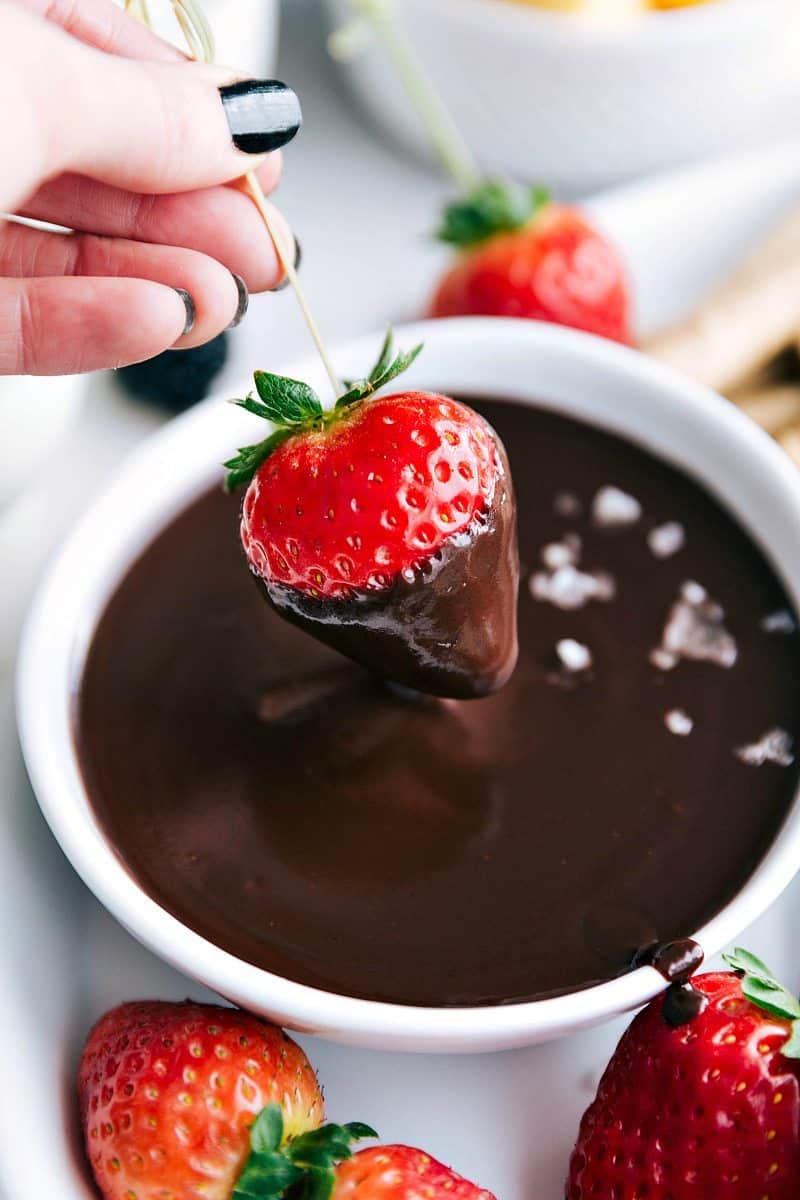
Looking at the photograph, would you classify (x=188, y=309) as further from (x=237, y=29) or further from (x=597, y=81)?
(x=597, y=81)

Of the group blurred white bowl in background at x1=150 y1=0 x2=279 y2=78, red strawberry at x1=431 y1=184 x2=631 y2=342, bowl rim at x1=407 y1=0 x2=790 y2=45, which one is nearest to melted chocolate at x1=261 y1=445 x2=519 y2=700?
red strawberry at x1=431 y1=184 x2=631 y2=342

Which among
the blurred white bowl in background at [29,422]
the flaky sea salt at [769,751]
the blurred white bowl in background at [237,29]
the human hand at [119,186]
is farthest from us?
the blurred white bowl in background at [237,29]

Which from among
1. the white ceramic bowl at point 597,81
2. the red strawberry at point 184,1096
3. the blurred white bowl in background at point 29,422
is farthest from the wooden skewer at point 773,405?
the red strawberry at point 184,1096

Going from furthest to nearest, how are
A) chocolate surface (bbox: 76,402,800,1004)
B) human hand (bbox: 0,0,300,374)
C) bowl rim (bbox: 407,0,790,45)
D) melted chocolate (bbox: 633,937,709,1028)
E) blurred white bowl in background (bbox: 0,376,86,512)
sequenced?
1. bowl rim (bbox: 407,0,790,45)
2. blurred white bowl in background (bbox: 0,376,86,512)
3. chocolate surface (bbox: 76,402,800,1004)
4. melted chocolate (bbox: 633,937,709,1028)
5. human hand (bbox: 0,0,300,374)

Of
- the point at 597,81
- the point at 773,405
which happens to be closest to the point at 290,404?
the point at 773,405

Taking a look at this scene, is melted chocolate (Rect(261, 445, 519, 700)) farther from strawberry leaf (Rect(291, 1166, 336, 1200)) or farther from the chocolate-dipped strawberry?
strawberry leaf (Rect(291, 1166, 336, 1200))

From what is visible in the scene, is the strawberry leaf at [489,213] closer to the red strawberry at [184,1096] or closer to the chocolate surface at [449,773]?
the chocolate surface at [449,773]

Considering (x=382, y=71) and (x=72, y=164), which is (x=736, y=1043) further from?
(x=382, y=71)

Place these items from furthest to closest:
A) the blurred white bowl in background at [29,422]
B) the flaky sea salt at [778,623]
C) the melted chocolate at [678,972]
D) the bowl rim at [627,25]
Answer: the bowl rim at [627,25] < the blurred white bowl in background at [29,422] < the flaky sea salt at [778,623] < the melted chocolate at [678,972]
